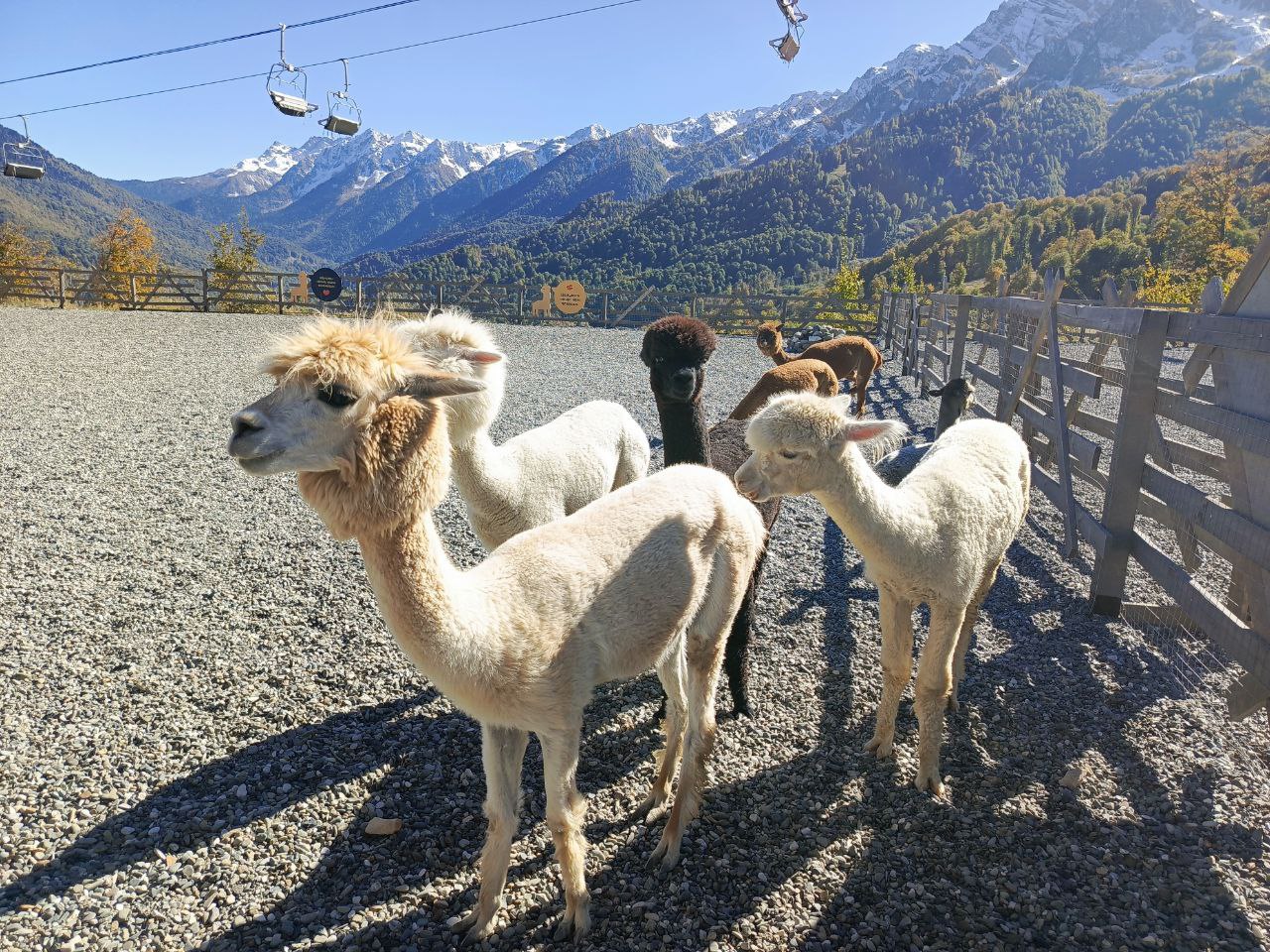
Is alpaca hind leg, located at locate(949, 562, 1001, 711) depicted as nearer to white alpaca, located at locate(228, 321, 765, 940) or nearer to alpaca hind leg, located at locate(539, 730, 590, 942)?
white alpaca, located at locate(228, 321, 765, 940)

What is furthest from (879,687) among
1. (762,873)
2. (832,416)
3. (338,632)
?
(338,632)

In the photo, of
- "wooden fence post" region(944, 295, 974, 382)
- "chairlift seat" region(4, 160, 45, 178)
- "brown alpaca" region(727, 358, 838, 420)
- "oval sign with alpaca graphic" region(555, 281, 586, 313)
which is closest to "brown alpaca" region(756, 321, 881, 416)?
"wooden fence post" region(944, 295, 974, 382)

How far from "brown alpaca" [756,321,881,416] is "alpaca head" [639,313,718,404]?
7896mm

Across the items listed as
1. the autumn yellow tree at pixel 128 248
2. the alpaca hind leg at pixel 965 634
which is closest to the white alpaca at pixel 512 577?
the alpaca hind leg at pixel 965 634

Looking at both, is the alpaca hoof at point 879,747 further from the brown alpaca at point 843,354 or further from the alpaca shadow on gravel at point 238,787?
the brown alpaca at point 843,354

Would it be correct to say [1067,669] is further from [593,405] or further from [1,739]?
[1,739]

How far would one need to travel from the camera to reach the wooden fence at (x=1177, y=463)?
344cm

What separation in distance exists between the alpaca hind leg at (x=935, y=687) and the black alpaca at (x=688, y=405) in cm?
90

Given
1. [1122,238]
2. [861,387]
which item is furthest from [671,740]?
[1122,238]

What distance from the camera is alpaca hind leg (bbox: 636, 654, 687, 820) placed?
3.14m

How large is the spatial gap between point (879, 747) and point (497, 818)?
2015 mm

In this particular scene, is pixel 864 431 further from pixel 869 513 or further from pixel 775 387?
pixel 775 387

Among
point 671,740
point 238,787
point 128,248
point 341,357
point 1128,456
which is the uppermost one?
point 128,248

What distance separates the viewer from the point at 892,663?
3533 millimetres
